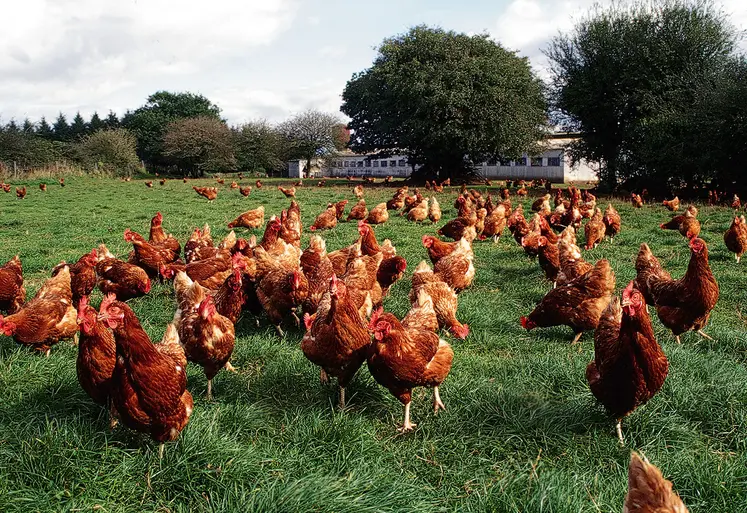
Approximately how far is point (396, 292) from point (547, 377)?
308 cm

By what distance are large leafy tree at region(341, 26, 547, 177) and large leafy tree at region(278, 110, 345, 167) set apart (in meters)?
24.6

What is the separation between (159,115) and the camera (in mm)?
65375

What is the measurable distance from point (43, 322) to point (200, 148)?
52995 mm

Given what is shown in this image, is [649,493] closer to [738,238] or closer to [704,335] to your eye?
[704,335]

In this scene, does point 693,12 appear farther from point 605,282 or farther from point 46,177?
point 46,177

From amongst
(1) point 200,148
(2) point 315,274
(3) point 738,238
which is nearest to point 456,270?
(2) point 315,274

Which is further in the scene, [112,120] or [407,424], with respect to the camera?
[112,120]

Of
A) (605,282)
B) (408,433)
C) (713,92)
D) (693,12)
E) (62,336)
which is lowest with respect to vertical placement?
(408,433)

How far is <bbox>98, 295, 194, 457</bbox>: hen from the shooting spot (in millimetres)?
3008

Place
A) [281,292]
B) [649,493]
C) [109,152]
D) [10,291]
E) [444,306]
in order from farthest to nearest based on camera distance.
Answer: [109,152] → [10,291] → [281,292] → [444,306] → [649,493]

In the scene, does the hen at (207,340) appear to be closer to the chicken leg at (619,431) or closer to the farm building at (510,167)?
the chicken leg at (619,431)

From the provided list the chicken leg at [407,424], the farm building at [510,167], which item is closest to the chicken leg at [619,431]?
the chicken leg at [407,424]

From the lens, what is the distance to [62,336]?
489 cm

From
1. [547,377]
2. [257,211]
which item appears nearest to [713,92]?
[257,211]
